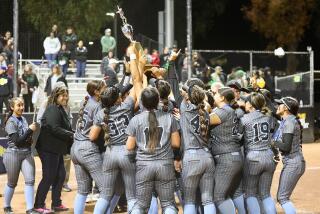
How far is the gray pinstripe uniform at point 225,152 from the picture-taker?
28.6 ft

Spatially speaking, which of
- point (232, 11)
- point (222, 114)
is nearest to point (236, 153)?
point (222, 114)

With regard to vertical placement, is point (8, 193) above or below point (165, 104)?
below

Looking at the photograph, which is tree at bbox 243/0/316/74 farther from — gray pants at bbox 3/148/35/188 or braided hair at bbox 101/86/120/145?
braided hair at bbox 101/86/120/145

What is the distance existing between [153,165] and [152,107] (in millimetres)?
624

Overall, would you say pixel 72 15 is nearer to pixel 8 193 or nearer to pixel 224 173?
pixel 8 193

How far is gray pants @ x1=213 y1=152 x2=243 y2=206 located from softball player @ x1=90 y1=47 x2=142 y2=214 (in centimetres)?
96

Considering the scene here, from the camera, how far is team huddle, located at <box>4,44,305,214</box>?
26.9ft

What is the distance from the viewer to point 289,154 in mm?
9352

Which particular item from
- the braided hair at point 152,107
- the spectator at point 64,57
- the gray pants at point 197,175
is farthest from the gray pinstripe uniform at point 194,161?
the spectator at point 64,57

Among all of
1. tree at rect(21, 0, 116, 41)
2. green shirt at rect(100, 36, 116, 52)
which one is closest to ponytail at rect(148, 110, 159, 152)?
green shirt at rect(100, 36, 116, 52)

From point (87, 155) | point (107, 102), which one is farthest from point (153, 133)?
point (87, 155)

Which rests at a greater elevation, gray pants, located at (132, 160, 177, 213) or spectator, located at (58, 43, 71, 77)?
Answer: spectator, located at (58, 43, 71, 77)

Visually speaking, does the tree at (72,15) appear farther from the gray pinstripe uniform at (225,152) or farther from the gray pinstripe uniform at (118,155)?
the gray pinstripe uniform at (225,152)

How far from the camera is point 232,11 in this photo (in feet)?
124
